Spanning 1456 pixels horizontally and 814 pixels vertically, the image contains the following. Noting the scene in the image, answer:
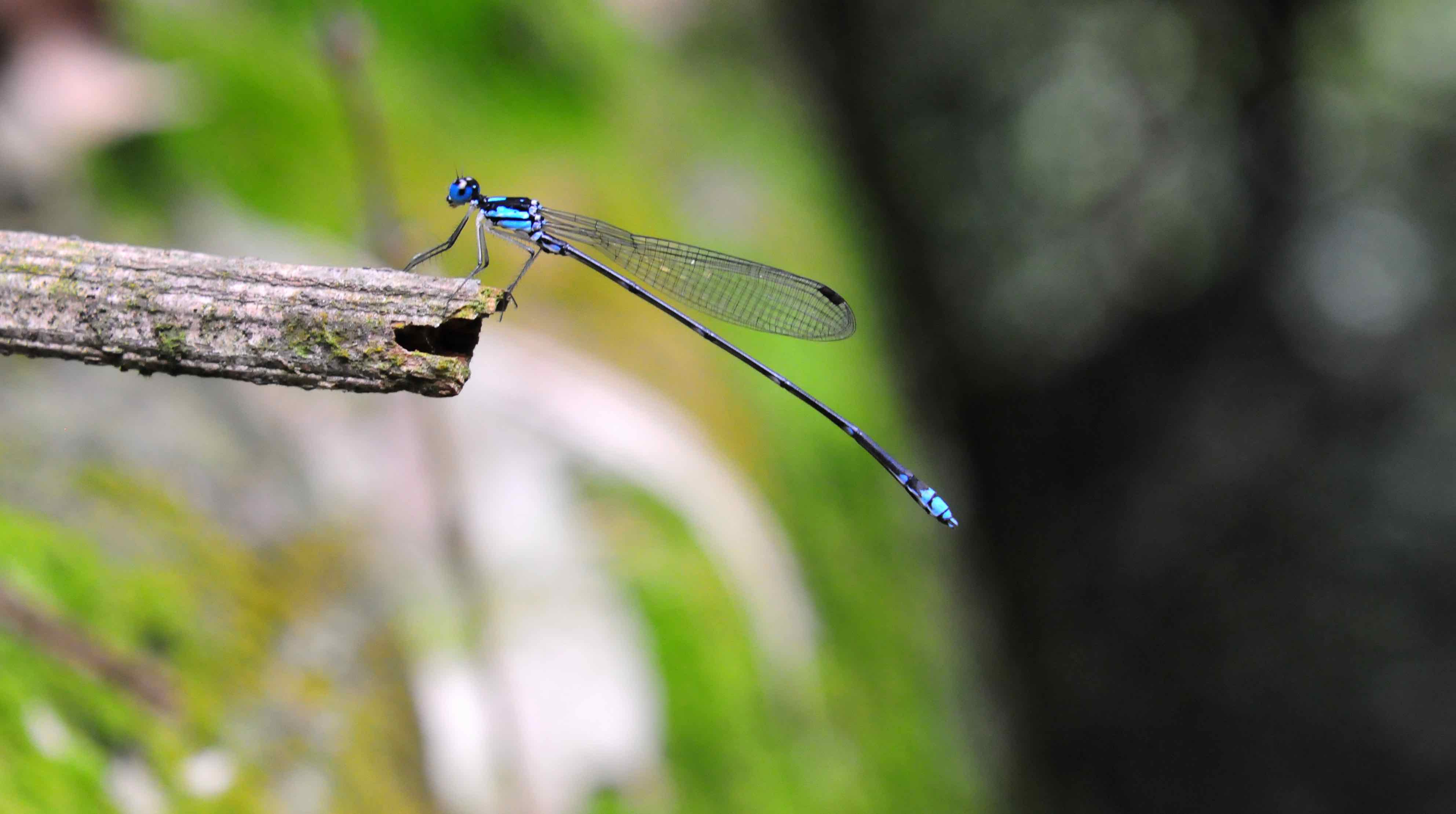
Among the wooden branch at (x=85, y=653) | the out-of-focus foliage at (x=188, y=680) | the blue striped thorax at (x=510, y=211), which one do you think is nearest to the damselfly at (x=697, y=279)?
the blue striped thorax at (x=510, y=211)

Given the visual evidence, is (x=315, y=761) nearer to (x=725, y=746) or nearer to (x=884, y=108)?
(x=725, y=746)

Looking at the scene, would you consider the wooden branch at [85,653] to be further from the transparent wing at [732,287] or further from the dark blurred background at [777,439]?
the transparent wing at [732,287]

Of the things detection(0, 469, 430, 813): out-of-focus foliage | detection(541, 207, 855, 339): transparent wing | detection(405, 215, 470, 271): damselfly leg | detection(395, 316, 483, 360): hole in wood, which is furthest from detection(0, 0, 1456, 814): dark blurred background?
detection(395, 316, 483, 360): hole in wood

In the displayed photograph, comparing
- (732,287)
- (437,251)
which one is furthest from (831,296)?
(437,251)

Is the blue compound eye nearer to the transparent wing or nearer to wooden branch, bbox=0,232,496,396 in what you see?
the transparent wing

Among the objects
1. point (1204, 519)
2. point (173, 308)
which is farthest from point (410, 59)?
point (1204, 519)

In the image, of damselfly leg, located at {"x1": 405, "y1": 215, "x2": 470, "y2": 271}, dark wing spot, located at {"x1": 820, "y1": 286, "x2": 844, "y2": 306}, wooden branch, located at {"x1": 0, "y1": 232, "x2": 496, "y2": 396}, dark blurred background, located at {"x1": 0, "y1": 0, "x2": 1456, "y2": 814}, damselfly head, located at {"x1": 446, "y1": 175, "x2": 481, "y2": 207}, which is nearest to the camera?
wooden branch, located at {"x1": 0, "y1": 232, "x2": 496, "y2": 396}
